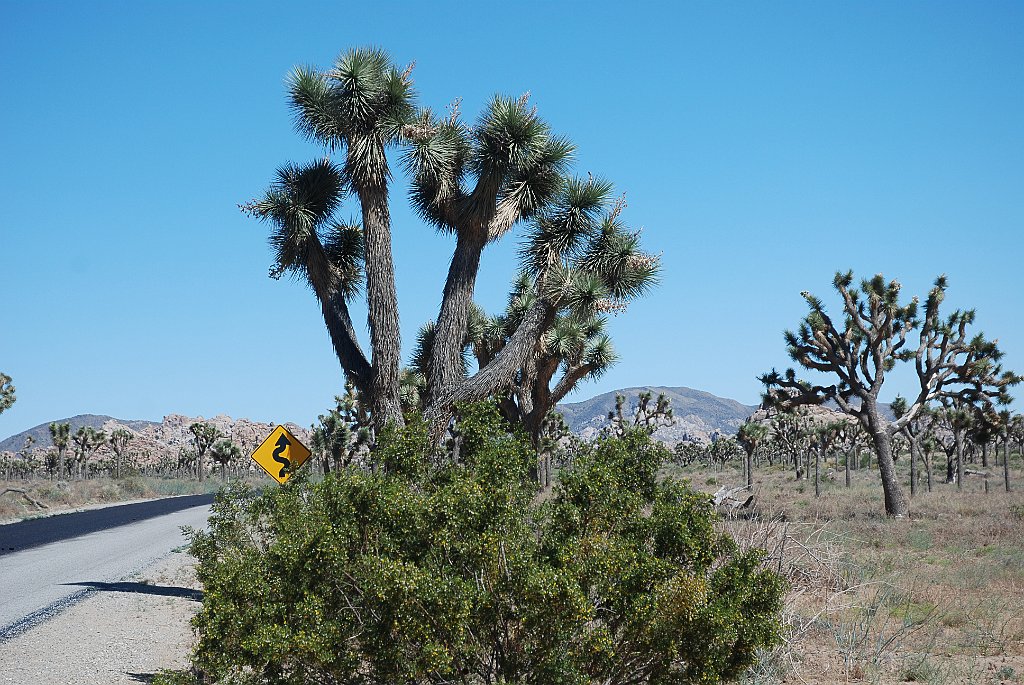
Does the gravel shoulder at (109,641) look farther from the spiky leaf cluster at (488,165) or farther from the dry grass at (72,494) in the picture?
the dry grass at (72,494)

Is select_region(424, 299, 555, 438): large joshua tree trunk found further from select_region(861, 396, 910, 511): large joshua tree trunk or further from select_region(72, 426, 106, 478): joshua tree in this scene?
select_region(72, 426, 106, 478): joshua tree

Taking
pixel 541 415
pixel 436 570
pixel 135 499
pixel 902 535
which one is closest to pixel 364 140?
pixel 436 570

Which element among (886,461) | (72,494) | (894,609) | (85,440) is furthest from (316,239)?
(85,440)

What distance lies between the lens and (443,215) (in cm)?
1432

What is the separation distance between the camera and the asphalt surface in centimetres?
2053

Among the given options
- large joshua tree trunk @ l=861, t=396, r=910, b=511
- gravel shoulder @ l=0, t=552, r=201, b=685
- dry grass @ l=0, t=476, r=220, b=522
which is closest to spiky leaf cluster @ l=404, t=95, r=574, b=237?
gravel shoulder @ l=0, t=552, r=201, b=685

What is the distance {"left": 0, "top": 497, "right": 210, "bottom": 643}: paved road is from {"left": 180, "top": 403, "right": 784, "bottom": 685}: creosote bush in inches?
234

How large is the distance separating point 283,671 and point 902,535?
18495 mm

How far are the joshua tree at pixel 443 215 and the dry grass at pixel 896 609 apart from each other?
15.1ft

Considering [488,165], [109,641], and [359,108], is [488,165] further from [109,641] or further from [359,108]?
[109,641]

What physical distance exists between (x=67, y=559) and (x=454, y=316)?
1031 cm

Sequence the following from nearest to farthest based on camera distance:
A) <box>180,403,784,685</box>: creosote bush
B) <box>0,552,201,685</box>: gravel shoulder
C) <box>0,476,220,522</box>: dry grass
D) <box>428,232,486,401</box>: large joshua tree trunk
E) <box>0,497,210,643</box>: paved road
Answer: <box>180,403,784,685</box>: creosote bush < <box>0,552,201,685</box>: gravel shoulder < <box>0,497,210,643</box>: paved road < <box>428,232,486,401</box>: large joshua tree trunk < <box>0,476,220,522</box>: dry grass

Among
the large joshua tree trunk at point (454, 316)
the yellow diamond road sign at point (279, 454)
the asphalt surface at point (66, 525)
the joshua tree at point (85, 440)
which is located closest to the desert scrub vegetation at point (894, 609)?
the large joshua tree trunk at point (454, 316)

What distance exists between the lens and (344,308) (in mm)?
14203
